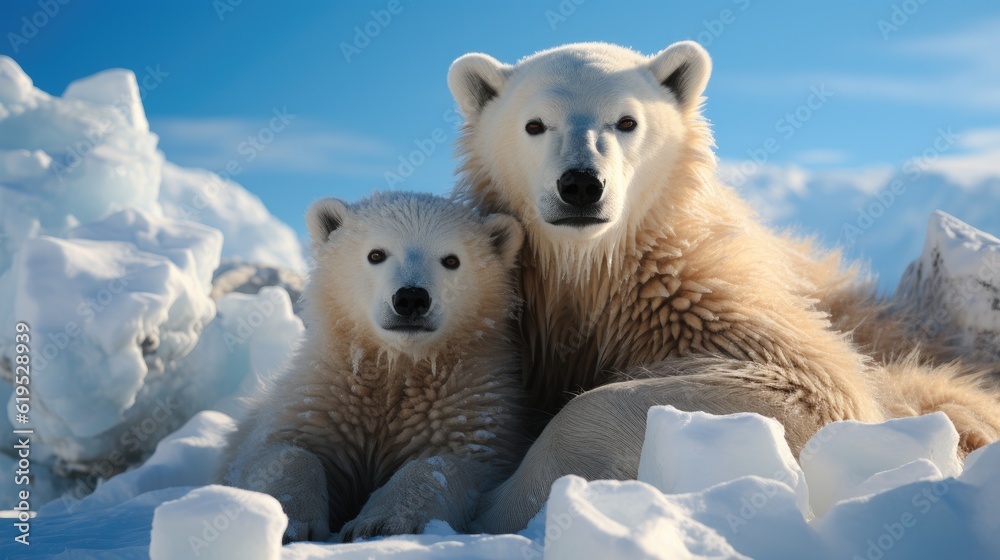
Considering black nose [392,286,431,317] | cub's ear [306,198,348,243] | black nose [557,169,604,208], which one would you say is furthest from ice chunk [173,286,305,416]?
black nose [557,169,604,208]

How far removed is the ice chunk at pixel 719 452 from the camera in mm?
2182

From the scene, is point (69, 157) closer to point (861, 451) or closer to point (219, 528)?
point (219, 528)

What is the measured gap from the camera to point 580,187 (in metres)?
2.97

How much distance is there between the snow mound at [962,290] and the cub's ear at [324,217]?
3.04m

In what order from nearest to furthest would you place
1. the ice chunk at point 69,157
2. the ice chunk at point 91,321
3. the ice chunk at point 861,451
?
the ice chunk at point 861,451, the ice chunk at point 91,321, the ice chunk at point 69,157

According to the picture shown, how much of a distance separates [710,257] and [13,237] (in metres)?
6.61

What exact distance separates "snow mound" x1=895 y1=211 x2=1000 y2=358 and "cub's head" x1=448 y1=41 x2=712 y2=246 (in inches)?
83.2

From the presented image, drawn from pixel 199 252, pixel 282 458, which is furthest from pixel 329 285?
pixel 199 252

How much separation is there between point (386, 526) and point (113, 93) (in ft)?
25.4

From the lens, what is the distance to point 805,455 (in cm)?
240

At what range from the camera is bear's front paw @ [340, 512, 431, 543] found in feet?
8.18

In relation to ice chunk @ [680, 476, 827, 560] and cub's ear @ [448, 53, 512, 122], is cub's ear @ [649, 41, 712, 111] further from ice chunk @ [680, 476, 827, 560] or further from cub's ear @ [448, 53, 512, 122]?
ice chunk @ [680, 476, 827, 560]

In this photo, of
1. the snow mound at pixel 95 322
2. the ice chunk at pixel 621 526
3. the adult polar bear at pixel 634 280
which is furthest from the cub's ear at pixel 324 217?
the snow mound at pixel 95 322

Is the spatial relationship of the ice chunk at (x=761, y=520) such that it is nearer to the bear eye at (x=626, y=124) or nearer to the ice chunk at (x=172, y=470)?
the bear eye at (x=626, y=124)
